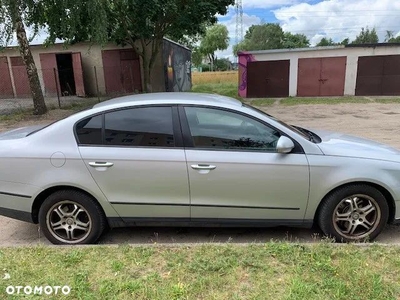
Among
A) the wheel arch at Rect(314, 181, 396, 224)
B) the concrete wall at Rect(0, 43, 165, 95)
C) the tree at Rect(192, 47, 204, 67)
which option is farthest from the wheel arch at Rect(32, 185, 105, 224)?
the tree at Rect(192, 47, 204, 67)

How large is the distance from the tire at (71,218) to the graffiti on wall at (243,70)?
18139mm

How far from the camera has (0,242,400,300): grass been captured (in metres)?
2.34

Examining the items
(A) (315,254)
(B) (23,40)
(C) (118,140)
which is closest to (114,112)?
(C) (118,140)

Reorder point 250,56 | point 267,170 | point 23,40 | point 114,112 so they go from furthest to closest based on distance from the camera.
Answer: point 250,56 → point 23,40 → point 114,112 → point 267,170

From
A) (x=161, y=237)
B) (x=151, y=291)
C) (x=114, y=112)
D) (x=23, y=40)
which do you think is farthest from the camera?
(x=23, y=40)

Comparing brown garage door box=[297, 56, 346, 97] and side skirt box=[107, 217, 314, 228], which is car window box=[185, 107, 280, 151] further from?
brown garage door box=[297, 56, 346, 97]

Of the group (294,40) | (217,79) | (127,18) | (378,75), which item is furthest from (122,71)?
(294,40)

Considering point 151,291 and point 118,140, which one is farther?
point 118,140

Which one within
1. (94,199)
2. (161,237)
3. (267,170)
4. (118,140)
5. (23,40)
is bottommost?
(161,237)

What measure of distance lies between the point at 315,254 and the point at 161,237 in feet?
5.24

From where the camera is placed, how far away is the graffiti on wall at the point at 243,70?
65.3ft

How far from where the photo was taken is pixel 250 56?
1988 cm

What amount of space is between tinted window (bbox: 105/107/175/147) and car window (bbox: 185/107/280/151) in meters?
0.24

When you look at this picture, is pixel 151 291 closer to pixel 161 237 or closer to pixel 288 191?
pixel 161 237
